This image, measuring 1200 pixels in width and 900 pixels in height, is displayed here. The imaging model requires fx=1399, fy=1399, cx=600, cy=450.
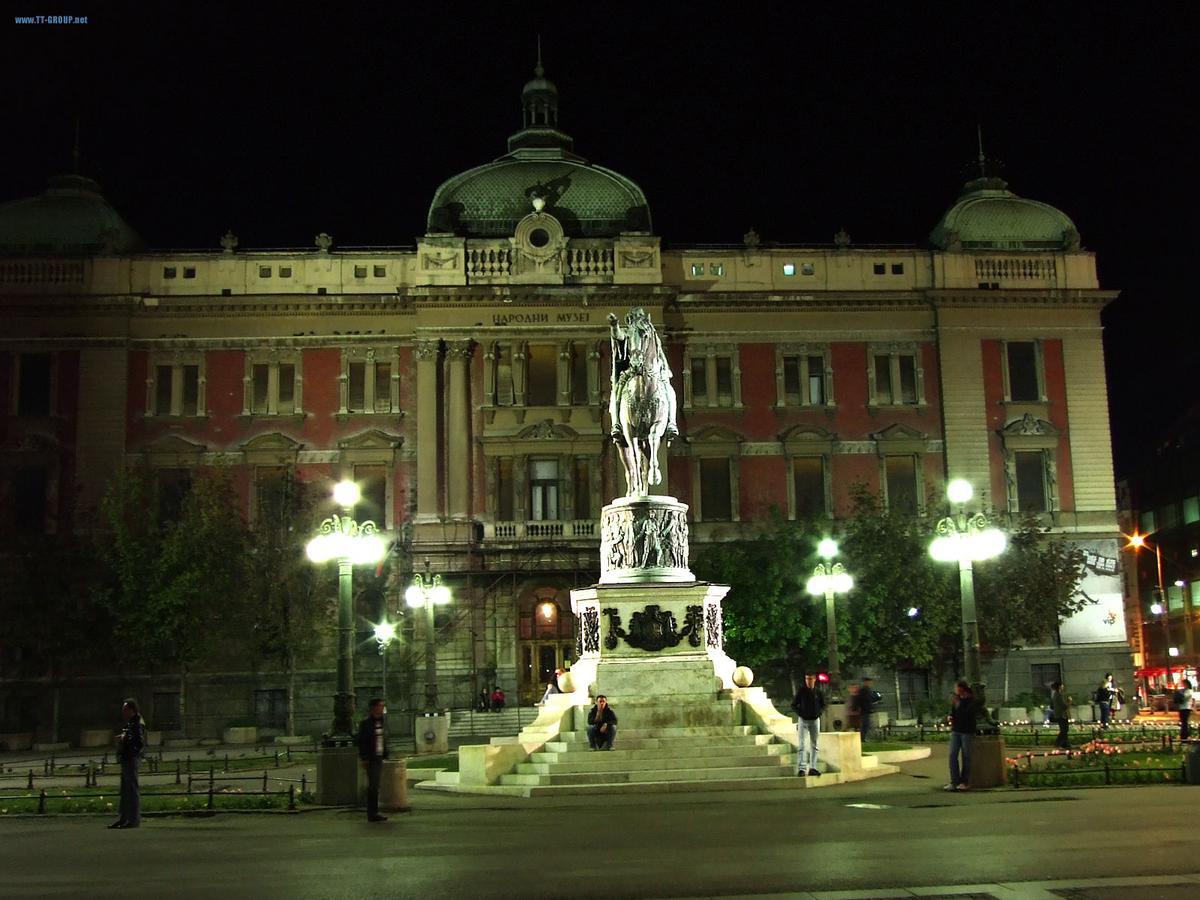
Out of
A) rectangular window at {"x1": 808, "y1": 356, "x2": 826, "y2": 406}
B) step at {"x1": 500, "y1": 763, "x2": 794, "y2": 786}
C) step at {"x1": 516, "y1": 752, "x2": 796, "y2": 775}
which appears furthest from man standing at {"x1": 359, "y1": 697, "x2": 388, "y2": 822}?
rectangular window at {"x1": 808, "y1": 356, "x2": 826, "y2": 406}

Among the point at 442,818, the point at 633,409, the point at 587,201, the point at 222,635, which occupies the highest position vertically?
the point at 587,201

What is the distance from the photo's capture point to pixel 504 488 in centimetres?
5169

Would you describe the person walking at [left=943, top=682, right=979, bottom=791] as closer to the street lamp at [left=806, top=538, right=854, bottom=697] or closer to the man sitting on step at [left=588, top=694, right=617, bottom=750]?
the man sitting on step at [left=588, top=694, right=617, bottom=750]

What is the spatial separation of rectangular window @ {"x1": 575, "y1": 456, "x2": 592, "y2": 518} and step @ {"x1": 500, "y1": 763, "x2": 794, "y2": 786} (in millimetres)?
29005

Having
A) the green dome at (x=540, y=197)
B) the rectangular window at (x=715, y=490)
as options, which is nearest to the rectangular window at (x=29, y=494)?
the green dome at (x=540, y=197)

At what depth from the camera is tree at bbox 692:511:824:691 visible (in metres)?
46.1

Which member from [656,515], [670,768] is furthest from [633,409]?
[670,768]

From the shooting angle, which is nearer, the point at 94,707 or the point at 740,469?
the point at 94,707

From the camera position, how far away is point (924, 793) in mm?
20219

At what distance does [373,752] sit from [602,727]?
588 cm

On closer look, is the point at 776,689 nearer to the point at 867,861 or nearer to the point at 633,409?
the point at 633,409

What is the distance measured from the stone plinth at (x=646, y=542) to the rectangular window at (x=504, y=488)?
2569cm

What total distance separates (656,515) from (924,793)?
754 cm

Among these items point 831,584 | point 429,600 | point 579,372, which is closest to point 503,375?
point 579,372
